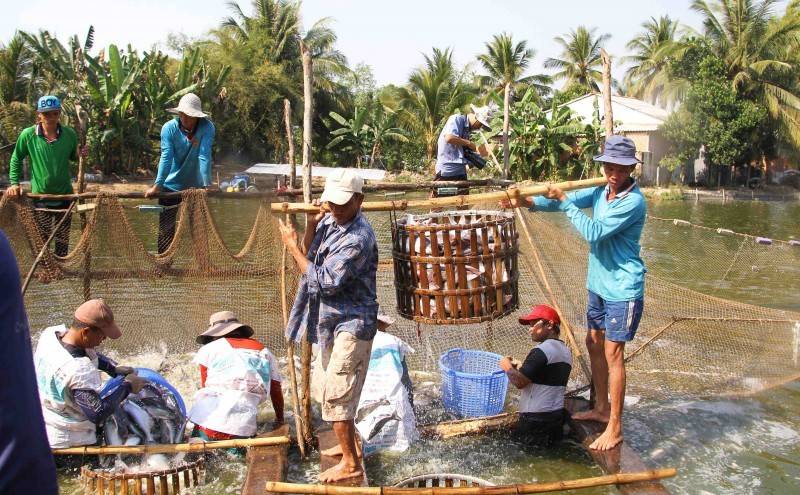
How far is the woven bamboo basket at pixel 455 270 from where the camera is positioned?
428 cm

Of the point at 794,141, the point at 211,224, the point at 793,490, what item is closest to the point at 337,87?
the point at 794,141

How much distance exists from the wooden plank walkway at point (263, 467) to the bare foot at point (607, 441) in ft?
6.54

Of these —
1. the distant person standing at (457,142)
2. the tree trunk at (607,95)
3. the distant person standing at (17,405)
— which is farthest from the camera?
the distant person standing at (457,142)

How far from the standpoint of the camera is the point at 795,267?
434 inches

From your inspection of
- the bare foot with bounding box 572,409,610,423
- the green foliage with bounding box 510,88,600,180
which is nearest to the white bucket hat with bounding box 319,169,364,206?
the bare foot with bounding box 572,409,610,423

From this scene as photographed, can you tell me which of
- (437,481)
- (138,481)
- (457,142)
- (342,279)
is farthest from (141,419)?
(457,142)

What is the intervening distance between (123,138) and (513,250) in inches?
928


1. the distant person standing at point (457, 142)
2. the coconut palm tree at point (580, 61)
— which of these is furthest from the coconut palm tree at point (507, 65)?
the distant person standing at point (457, 142)

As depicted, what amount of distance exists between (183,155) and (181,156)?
0.06 feet

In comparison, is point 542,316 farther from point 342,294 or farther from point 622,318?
point 342,294

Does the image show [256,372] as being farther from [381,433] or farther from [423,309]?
[423,309]

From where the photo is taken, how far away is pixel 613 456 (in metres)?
4.41

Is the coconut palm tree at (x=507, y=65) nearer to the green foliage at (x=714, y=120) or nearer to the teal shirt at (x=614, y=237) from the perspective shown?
the green foliage at (x=714, y=120)

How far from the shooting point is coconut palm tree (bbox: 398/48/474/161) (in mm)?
33406
